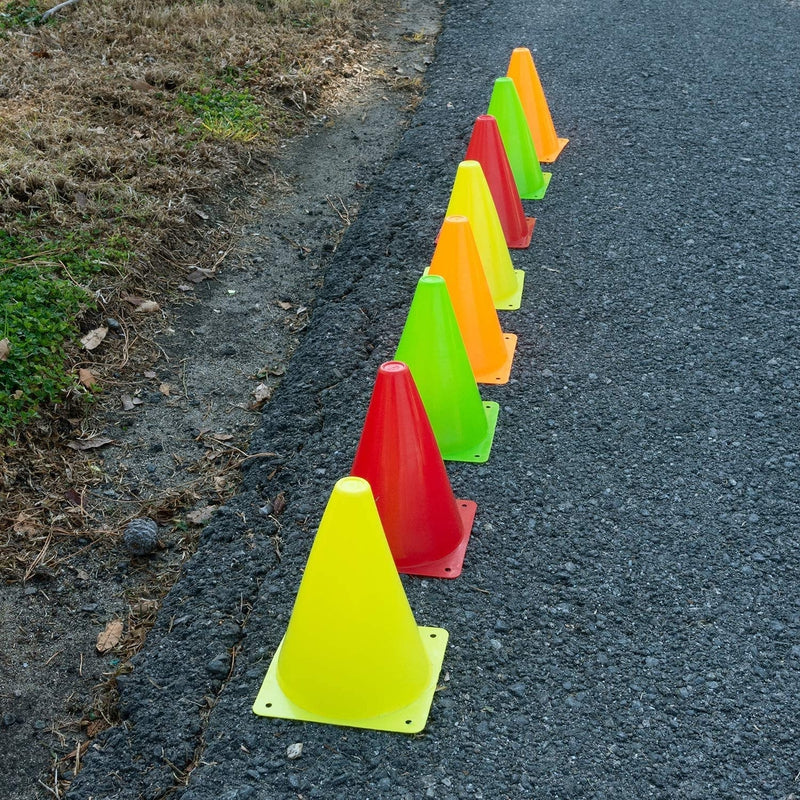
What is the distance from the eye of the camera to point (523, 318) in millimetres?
4145

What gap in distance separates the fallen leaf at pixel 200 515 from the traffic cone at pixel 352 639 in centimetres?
85

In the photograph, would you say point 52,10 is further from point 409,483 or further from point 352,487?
point 352,487

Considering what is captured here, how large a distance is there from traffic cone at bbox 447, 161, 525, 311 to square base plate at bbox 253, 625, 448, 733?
2010mm

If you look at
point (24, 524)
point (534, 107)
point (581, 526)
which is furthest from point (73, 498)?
point (534, 107)

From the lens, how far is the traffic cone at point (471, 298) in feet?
12.1

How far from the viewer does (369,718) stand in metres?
2.49

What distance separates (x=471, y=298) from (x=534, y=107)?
7.34 ft

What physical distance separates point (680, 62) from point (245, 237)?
3.68 meters

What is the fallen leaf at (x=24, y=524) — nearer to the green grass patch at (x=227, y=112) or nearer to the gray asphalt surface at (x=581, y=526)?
the gray asphalt surface at (x=581, y=526)

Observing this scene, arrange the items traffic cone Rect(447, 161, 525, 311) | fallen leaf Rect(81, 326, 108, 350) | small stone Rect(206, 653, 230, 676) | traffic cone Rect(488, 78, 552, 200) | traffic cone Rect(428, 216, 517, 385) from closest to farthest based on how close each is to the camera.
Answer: small stone Rect(206, 653, 230, 676) → traffic cone Rect(428, 216, 517, 385) → fallen leaf Rect(81, 326, 108, 350) → traffic cone Rect(447, 161, 525, 311) → traffic cone Rect(488, 78, 552, 200)

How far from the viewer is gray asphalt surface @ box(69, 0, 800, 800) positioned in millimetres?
2393

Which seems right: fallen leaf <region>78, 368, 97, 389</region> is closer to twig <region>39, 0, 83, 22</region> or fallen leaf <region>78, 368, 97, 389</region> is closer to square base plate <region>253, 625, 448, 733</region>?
square base plate <region>253, 625, 448, 733</region>

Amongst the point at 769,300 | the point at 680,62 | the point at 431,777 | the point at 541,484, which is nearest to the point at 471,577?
the point at 541,484

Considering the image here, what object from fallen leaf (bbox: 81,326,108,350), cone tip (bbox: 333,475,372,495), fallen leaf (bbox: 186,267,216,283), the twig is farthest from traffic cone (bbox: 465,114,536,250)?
the twig
